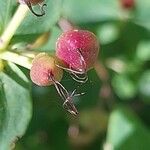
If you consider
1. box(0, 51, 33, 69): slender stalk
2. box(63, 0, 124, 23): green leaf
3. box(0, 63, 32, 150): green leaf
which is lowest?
box(63, 0, 124, 23): green leaf

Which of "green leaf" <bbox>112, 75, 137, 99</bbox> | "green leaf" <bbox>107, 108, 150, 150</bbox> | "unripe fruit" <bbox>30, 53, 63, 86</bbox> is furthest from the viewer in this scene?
"green leaf" <bbox>112, 75, 137, 99</bbox>

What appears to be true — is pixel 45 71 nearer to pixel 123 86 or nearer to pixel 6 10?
pixel 6 10

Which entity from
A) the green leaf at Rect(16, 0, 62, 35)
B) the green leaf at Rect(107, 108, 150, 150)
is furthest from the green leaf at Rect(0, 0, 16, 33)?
the green leaf at Rect(107, 108, 150, 150)

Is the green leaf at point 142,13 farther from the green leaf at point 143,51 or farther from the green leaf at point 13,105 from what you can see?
the green leaf at point 13,105

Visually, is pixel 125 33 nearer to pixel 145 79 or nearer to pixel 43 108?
pixel 145 79

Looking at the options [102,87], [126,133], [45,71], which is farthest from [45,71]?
[102,87]

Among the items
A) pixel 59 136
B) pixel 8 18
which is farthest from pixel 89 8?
pixel 8 18

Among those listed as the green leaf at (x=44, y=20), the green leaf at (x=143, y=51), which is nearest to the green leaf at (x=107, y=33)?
the green leaf at (x=143, y=51)

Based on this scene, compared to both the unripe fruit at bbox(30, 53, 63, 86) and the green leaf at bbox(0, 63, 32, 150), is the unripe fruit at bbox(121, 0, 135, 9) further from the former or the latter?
the unripe fruit at bbox(30, 53, 63, 86)
